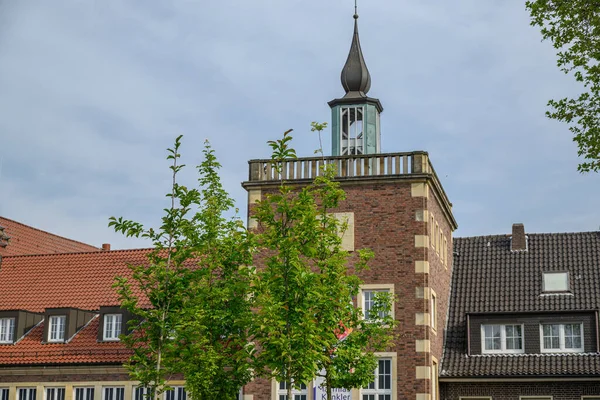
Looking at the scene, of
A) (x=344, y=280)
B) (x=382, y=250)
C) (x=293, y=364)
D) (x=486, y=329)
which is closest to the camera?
(x=293, y=364)

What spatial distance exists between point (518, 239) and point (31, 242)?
23650mm

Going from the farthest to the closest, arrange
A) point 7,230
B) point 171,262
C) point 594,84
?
1. point 7,230
2. point 171,262
3. point 594,84

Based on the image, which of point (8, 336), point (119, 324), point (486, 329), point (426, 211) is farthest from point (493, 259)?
point (8, 336)

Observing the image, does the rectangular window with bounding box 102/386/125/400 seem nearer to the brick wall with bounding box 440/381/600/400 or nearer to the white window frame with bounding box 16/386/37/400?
the white window frame with bounding box 16/386/37/400

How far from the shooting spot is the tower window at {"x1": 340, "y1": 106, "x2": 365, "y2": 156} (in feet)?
131

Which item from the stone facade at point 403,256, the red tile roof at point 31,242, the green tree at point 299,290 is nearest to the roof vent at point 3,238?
the red tile roof at point 31,242

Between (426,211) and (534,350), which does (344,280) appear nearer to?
(426,211)

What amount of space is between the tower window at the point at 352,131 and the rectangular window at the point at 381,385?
29.5 feet

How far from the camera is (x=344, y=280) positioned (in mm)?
26625

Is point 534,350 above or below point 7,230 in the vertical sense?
below

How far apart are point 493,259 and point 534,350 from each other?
17.5ft

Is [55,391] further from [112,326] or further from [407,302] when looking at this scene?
[407,302]

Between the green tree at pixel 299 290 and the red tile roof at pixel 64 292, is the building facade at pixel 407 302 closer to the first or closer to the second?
the red tile roof at pixel 64 292

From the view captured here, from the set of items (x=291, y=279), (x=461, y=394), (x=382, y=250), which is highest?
(x=382, y=250)
